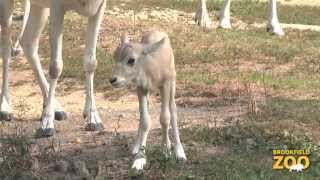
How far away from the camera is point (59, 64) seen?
7.80m

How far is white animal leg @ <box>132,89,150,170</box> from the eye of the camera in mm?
6203

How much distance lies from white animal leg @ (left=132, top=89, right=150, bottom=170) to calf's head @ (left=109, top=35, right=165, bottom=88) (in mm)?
241

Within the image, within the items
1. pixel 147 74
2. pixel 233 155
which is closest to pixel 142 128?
pixel 147 74

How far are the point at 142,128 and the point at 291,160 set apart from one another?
4.16 feet

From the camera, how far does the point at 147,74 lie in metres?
6.12

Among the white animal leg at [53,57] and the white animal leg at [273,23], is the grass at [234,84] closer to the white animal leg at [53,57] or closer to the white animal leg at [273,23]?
the white animal leg at [273,23]

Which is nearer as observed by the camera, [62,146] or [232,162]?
[232,162]

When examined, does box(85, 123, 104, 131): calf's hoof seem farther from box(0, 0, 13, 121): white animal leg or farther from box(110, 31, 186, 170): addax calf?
box(110, 31, 186, 170): addax calf

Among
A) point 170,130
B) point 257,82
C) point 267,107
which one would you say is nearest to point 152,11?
point 257,82

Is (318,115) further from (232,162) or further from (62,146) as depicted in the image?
(62,146)

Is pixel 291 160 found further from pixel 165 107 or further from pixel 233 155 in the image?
pixel 165 107

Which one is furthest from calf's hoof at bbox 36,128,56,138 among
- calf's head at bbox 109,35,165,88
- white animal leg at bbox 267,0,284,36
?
white animal leg at bbox 267,0,284,36

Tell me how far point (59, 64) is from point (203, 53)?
13.8 feet

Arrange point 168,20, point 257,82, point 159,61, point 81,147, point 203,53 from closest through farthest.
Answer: point 159,61 → point 81,147 → point 257,82 → point 203,53 → point 168,20
